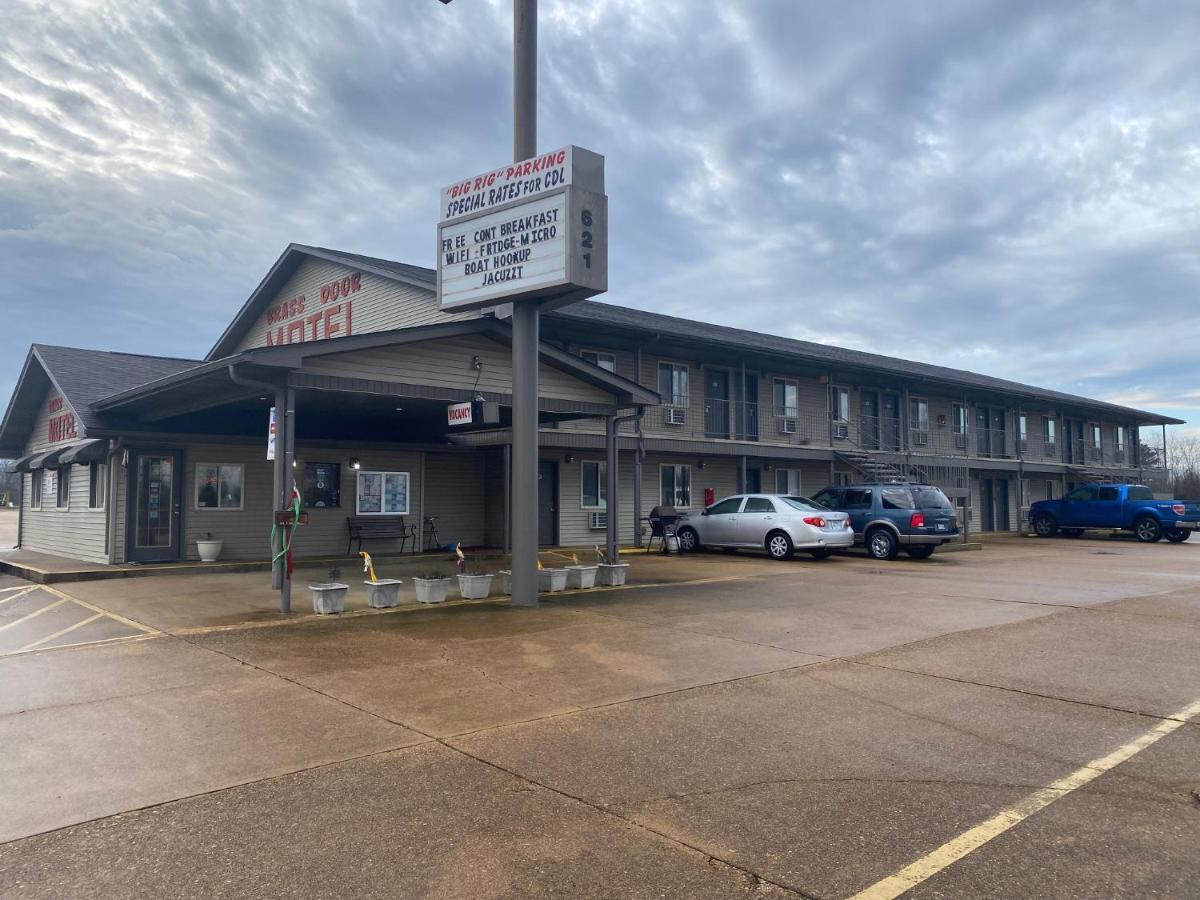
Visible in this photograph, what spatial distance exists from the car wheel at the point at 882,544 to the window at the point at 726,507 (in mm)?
3061

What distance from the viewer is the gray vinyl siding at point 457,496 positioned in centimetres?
2042

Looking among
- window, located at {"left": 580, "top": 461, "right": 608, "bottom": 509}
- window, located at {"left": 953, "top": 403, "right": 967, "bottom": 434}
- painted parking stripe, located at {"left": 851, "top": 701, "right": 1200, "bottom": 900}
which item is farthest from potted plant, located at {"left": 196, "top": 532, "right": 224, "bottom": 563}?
window, located at {"left": 953, "top": 403, "right": 967, "bottom": 434}

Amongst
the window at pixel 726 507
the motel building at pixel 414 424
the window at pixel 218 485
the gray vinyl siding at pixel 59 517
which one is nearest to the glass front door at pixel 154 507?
the motel building at pixel 414 424

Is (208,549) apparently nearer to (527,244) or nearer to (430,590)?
(430,590)

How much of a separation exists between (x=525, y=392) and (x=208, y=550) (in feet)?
27.4

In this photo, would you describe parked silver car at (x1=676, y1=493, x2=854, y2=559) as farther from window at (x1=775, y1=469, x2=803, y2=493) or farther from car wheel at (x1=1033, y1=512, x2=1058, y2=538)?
car wheel at (x1=1033, y1=512, x2=1058, y2=538)

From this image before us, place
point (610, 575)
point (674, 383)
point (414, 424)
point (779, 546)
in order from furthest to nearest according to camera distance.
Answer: point (674, 383) < point (779, 546) < point (414, 424) < point (610, 575)

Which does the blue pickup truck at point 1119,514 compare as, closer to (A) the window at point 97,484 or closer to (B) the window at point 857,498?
(B) the window at point 857,498

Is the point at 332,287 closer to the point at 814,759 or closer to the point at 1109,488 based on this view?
the point at 814,759

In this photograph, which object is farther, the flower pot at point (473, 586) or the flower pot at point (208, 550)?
the flower pot at point (208, 550)

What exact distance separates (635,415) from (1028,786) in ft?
38.9

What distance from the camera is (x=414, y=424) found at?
58.9 feet

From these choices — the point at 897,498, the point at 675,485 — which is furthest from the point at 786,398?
the point at 897,498

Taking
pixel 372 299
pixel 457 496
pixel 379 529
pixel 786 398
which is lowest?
pixel 379 529
